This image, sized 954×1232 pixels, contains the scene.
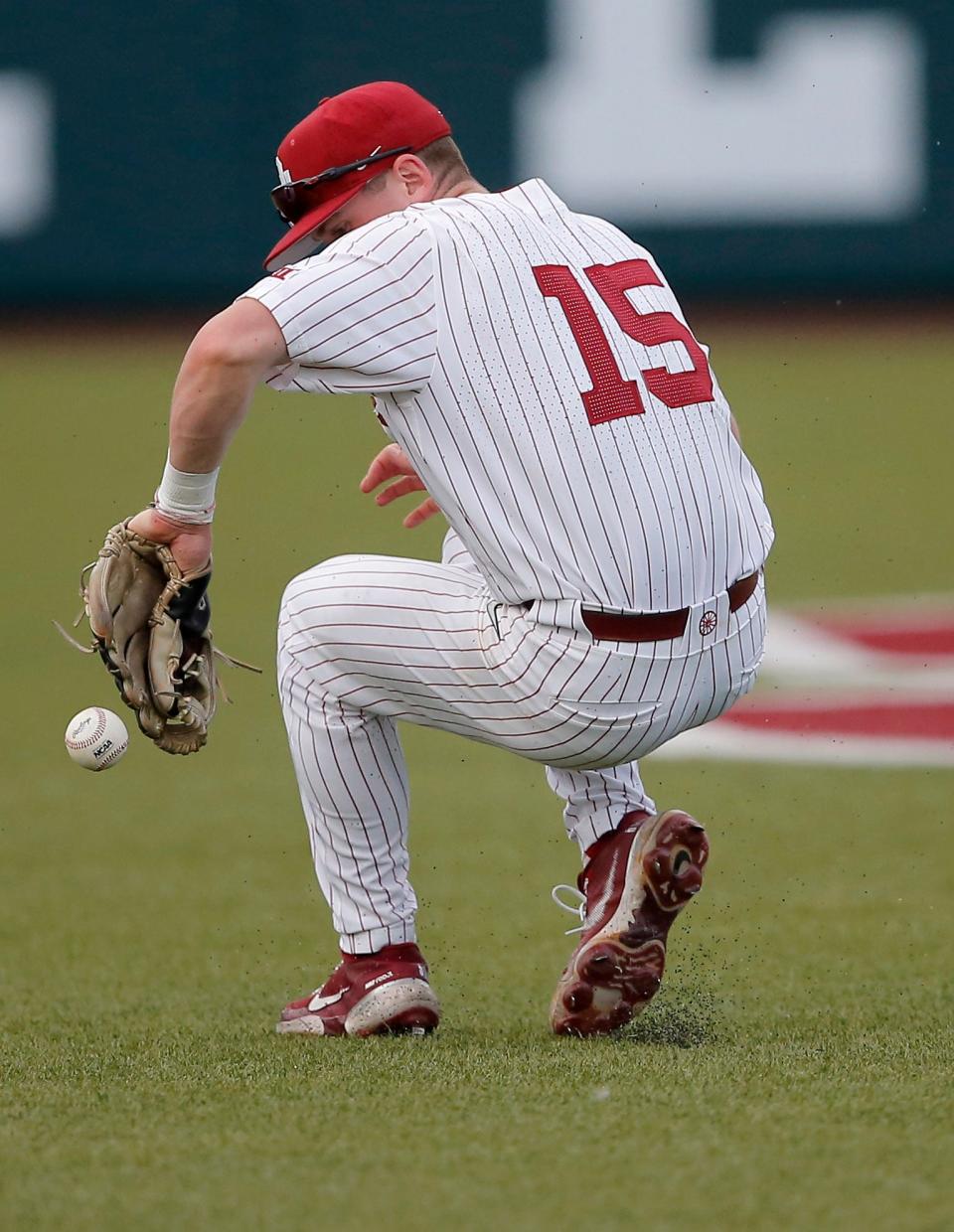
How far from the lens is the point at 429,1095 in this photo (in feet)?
8.75

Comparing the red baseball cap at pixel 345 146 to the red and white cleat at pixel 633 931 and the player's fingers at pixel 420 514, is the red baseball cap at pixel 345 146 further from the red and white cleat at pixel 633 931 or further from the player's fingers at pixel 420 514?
the red and white cleat at pixel 633 931

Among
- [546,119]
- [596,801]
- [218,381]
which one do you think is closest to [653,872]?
[596,801]

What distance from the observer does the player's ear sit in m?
3.22

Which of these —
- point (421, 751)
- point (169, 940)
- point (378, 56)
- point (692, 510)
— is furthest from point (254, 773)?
point (378, 56)

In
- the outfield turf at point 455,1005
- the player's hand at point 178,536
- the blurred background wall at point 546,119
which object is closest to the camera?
the outfield turf at point 455,1005

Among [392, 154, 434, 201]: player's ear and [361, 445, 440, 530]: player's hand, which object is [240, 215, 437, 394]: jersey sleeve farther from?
[361, 445, 440, 530]: player's hand

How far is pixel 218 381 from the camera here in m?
2.87

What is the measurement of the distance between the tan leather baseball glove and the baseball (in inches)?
4.8

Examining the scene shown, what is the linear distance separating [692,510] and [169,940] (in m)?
1.64

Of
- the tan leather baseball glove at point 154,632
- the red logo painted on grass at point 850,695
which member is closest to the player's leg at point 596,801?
the tan leather baseball glove at point 154,632

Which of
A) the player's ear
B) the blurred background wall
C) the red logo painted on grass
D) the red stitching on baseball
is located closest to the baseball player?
the player's ear

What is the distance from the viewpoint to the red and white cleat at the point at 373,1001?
323cm

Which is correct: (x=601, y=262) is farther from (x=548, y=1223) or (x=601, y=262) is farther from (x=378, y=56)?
(x=378, y=56)

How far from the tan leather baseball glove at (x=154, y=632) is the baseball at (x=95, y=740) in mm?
123
